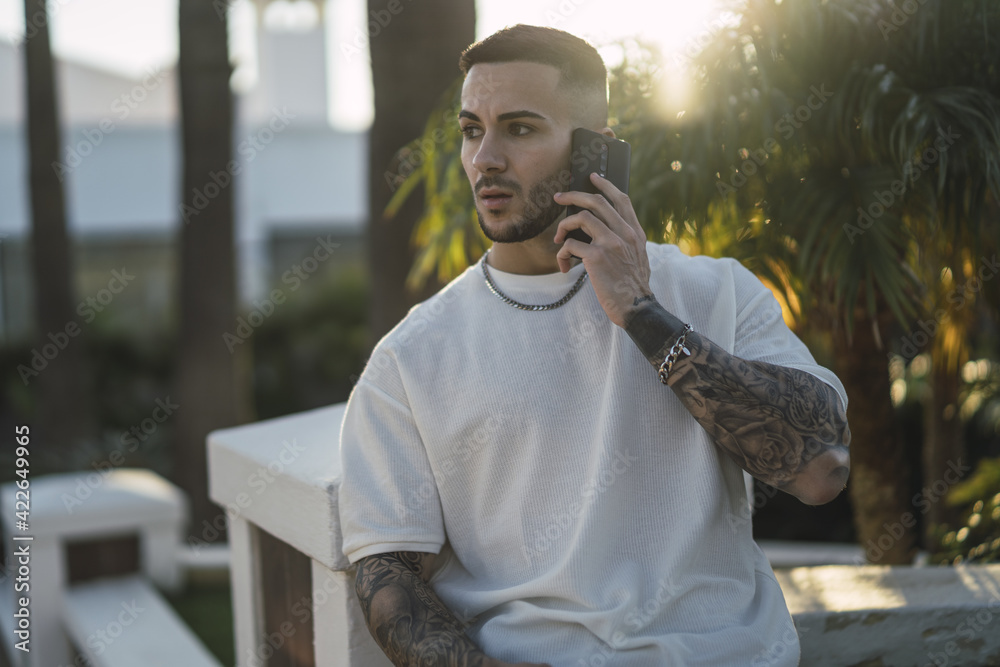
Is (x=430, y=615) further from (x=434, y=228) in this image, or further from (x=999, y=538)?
(x=999, y=538)

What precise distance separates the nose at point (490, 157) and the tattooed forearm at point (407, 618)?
915 millimetres

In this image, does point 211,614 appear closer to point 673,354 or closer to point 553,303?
point 553,303

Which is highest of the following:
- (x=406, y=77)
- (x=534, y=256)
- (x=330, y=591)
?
(x=406, y=77)

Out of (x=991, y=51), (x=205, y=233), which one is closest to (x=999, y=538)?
(x=991, y=51)

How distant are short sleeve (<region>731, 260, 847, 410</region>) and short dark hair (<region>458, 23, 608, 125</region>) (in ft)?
1.95

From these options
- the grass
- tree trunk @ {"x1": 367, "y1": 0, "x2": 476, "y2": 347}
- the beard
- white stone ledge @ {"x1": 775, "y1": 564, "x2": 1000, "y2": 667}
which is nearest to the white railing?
white stone ledge @ {"x1": 775, "y1": 564, "x2": 1000, "y2": 667}

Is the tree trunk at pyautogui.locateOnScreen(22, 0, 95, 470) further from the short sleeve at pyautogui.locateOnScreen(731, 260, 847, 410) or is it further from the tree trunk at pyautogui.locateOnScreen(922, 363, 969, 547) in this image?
the short sleeve at pyautogui.locateOnScreen(731, 260, 847, 410)

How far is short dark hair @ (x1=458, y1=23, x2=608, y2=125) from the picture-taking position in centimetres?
209

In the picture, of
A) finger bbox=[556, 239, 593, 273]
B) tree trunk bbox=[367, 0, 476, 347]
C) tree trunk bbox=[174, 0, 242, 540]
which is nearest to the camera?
finger bbox=[556, 239, 593, 273]

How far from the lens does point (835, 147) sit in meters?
3.03

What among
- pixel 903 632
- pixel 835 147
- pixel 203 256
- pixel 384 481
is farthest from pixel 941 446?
pixel 203 256

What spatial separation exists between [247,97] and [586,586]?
2809cm

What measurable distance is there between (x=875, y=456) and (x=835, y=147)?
58.0 inches

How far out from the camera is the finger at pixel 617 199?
2.00 metres
